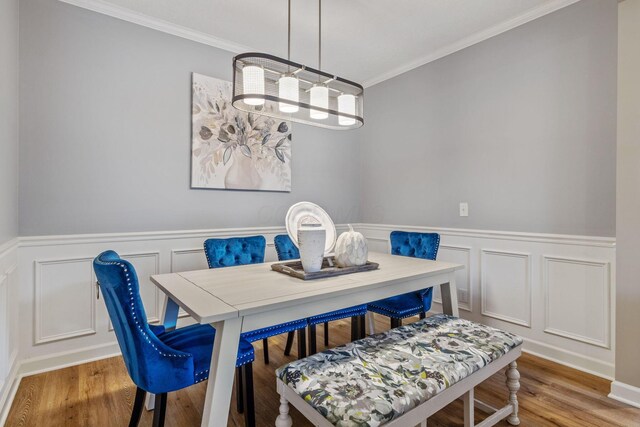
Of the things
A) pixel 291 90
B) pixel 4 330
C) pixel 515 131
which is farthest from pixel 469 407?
pixel 4 330

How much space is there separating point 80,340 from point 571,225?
11.5ft

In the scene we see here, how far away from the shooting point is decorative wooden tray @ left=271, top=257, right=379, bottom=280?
175 centimetres

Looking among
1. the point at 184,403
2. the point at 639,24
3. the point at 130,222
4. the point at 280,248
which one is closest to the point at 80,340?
the point at 130,222

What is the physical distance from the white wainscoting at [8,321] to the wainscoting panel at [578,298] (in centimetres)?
335

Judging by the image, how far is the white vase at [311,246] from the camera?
5.78 feet

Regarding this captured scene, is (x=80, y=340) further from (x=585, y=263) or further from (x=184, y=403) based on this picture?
(x=585, y=263)

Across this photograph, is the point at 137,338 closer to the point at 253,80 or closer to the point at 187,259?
the point at 253,80

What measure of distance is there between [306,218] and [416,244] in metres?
1.08

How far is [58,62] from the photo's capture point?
7.46 ft

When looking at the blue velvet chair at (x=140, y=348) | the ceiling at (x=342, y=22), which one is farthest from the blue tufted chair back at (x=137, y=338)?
the ceiling at (x=342, y=22)

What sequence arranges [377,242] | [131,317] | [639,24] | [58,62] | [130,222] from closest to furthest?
[131,317], [639,24], [58,62], [130,222], [377,242]

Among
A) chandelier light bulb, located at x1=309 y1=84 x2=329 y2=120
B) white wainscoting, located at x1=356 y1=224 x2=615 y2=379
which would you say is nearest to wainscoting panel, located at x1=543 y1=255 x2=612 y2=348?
white wainscoting, located at x1=356 y1=224 x2=615 y2=379

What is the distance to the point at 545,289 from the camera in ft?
8.06

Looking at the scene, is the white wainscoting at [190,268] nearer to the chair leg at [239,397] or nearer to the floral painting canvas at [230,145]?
the floral painting canvas at [230,145]
